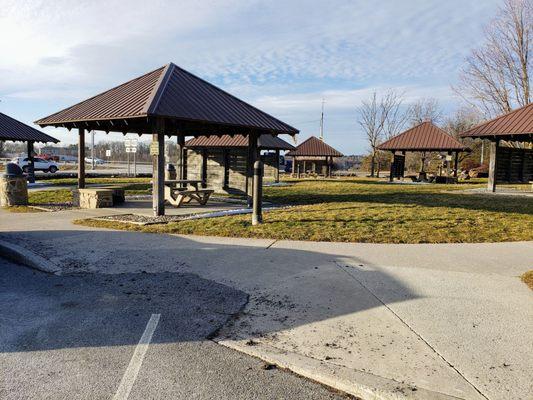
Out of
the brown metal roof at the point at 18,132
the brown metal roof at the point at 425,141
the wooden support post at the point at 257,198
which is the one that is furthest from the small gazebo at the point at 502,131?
the brown metal roof at the point at 18,132

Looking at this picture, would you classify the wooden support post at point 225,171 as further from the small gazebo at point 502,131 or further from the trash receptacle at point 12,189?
the small gazebo at point 502,131

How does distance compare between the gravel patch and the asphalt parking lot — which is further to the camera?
the gravel patch

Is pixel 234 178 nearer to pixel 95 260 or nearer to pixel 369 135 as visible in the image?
pixel 95 260

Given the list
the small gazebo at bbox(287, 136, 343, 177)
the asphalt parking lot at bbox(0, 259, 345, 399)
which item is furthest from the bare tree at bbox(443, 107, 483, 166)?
the asphalt parking lot at bbox(0, 259, 345, 399)

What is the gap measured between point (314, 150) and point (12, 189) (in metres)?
29.3

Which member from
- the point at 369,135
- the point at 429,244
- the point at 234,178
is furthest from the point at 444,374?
the point at 369,135

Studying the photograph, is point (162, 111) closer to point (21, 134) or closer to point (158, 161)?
point (158, 161)

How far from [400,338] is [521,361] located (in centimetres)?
91

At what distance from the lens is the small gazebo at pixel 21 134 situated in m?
21.6

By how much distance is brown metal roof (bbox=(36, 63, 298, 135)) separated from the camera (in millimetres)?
10922

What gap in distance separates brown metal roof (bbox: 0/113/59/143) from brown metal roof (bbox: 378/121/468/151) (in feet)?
71.0

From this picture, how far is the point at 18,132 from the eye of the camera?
22.3 metres

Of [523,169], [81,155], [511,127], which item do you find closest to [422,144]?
[523,169]

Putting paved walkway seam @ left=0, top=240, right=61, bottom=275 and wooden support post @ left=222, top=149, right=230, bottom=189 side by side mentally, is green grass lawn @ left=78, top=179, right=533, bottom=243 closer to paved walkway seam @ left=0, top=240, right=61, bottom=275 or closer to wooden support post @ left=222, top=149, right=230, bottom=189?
paved walkway seam @ left=0, top=240, right=61, bottom=275
